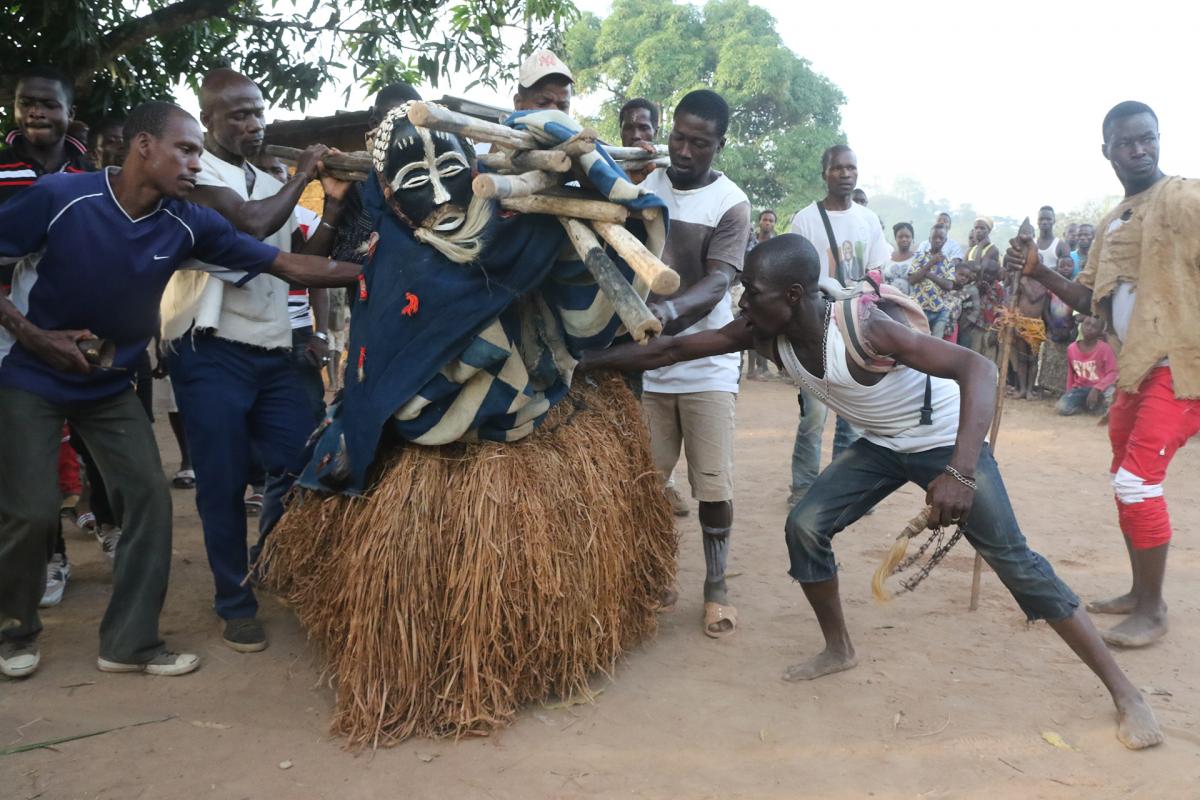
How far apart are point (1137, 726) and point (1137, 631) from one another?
3.15ft

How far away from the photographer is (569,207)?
106 inches

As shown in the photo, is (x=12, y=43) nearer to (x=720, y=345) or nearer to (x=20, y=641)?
(x=20, y=641)

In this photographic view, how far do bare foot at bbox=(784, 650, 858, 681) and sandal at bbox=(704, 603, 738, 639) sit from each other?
390mm

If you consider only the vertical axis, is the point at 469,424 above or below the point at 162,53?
below

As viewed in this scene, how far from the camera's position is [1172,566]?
15.8ft

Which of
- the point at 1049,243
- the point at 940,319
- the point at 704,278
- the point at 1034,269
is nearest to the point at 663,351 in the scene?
the point at 704,278

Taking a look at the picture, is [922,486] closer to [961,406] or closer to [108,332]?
[961,406]

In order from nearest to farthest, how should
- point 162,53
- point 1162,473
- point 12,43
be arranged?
1. point 1162,473
2. point 12,43
3. point 162,53

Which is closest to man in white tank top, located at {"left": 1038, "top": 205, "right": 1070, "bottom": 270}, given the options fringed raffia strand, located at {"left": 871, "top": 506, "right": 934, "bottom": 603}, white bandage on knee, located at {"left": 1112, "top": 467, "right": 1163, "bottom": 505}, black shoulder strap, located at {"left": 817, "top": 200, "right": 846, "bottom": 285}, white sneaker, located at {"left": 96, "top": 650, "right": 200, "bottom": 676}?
black shoulder strap, located at {"left": 817, "top": 200, "right": 846, "bottom": 285}

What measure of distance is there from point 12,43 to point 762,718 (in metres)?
5.28

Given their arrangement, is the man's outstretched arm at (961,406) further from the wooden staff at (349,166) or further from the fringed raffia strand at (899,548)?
the wooden staff at (349,166)

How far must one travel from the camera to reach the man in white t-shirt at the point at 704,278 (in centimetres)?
389

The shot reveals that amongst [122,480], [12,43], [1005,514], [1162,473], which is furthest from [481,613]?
[12,43]

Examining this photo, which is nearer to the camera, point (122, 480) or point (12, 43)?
point (122, 480)
